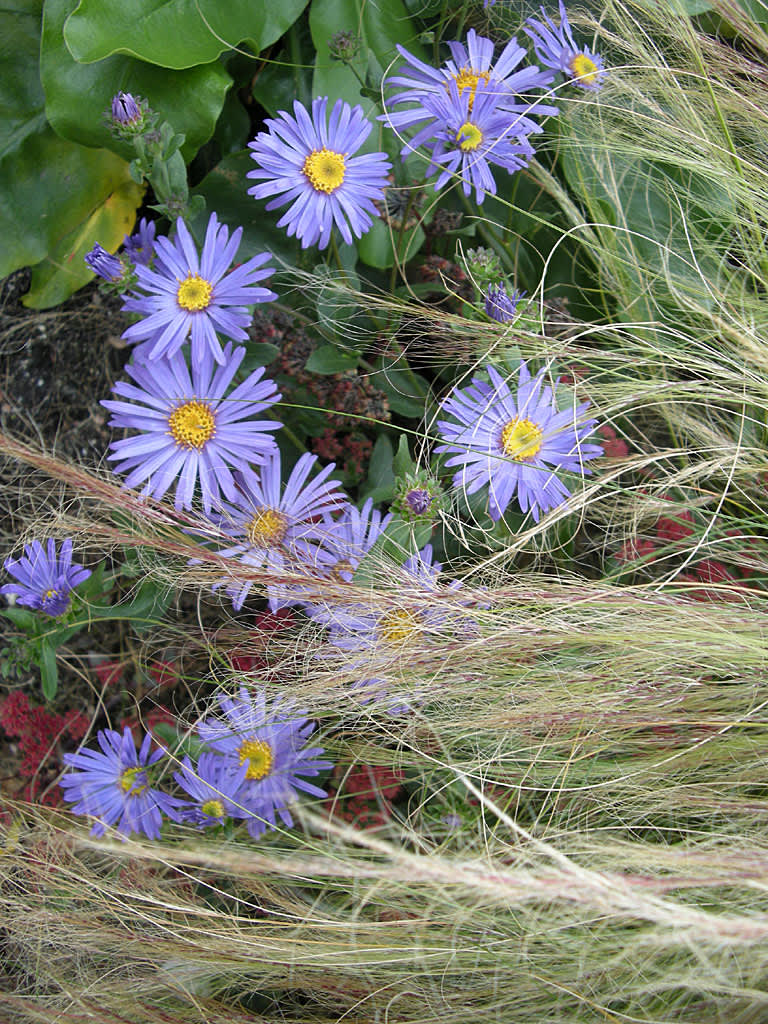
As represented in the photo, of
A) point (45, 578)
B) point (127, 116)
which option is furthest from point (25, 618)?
point (127, 116)

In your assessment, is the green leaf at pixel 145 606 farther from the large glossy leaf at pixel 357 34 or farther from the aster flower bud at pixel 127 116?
the large glossy leaf at pixel 357 34

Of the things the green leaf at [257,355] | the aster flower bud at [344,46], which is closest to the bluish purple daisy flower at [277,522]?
the green leaf at [257,355]

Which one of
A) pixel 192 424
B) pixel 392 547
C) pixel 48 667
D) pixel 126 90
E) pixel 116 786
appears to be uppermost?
pixel 126 90

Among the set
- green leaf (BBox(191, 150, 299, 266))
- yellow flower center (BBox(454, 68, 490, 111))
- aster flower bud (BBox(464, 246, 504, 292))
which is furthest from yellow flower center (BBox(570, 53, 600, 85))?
green leaf (BBox(191, 150, 299, 266))

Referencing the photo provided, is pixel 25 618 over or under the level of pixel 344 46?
under

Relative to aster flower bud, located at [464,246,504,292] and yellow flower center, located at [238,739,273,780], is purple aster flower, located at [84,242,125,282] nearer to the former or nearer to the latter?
aster flower bud, located at [464,246,504,292]

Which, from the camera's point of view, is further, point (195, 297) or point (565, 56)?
point (565, 56)

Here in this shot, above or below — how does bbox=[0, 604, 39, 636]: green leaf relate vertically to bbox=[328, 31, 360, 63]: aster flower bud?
below

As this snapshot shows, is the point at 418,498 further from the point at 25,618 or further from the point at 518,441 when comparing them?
the point at 25,618
